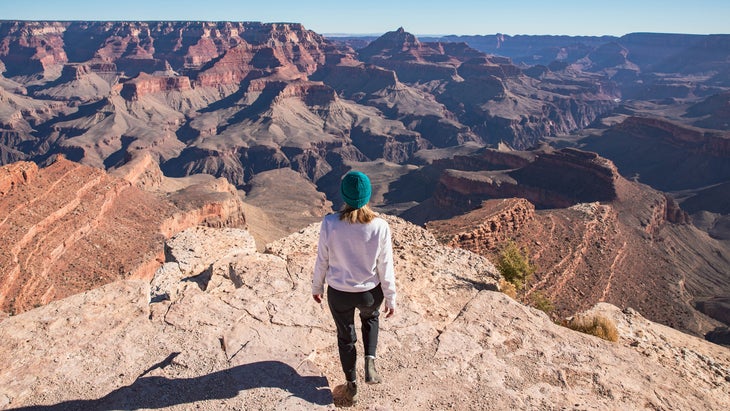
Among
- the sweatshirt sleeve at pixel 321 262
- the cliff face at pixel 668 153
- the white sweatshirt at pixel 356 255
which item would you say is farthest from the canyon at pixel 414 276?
the white sweatshirt at pixel 356 255

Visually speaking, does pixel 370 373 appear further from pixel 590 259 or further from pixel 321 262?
pixel 590 259

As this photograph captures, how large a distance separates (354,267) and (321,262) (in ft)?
1.71

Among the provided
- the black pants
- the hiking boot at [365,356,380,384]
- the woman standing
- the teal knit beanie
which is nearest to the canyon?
the hiking boot at [365,356,380,384]

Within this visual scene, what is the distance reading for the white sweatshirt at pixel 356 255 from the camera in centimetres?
587

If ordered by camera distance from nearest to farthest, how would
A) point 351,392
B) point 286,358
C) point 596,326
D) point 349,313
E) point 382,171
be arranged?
point 351,392 → point 349,313 → point 286,358 → point 596,326 → point 382,171

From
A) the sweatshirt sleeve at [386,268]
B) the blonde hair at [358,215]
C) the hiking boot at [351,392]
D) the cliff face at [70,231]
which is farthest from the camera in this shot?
the cliff face at [70,231]

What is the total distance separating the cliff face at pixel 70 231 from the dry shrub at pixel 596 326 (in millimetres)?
23410

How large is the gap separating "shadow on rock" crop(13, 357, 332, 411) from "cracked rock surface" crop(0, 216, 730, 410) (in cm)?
2

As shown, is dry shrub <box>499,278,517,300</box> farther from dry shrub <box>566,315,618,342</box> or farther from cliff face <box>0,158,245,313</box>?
cliff face <box>0,158,245,313</box>

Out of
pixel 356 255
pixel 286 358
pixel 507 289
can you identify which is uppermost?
pixel 356 255

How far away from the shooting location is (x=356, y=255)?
19.4 ft

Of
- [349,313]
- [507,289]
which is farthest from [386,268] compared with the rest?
[507,289]

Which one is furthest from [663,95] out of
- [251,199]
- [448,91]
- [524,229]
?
[524,229]

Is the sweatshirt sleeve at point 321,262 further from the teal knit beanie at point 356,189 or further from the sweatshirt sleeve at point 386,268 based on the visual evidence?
the sweatshirt sleeve at point 386,268
